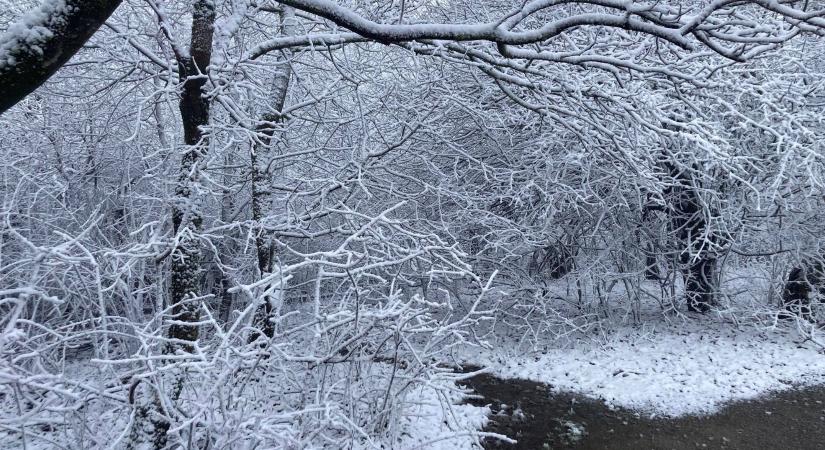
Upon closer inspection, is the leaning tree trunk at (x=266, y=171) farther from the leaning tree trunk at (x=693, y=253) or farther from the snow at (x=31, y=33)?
the leaning tree trunk at (x=693, y=253)

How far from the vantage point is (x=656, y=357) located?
7.81 meters

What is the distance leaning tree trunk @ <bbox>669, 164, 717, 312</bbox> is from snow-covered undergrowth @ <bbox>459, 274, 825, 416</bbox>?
362 mm

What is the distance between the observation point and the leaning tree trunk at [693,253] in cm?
841

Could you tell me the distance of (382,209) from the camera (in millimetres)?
7574

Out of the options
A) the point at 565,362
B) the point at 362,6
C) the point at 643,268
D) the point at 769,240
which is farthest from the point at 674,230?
the point at 362,6

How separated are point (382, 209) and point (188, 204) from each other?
3.86 m

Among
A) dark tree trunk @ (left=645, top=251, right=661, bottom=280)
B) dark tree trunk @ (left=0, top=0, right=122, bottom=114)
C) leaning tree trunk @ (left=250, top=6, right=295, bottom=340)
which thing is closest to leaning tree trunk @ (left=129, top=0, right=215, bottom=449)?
leaning tree trunk @ (left=250, top=6, right=295, bottom=340)

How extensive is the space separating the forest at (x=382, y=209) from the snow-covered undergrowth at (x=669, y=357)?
0.18 feet

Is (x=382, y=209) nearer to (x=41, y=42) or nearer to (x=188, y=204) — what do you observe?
(x=188, y=204)

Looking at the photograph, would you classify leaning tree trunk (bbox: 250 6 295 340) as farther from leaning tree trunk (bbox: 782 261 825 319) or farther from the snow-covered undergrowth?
leaning tree trunk (bbox: 782 261 825 319)

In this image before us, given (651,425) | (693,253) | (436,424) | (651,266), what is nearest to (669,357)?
(651,266)

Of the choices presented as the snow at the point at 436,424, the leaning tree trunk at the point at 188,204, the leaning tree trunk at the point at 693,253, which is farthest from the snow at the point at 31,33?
the leaning tree trunk at the point at 693,253

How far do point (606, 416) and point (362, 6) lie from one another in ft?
19.0

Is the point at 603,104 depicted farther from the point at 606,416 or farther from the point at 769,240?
the point at 769,240
